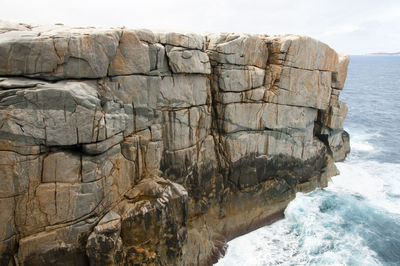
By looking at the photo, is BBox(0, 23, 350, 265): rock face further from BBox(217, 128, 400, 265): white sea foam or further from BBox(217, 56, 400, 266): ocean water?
BBox(217, 56, 400, 266): ocean water

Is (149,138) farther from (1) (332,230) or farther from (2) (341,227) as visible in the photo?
(2) (341,227)

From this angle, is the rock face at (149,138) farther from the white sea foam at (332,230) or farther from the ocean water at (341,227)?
the ocean water at (341,227)

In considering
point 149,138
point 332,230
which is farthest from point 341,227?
point 149,138

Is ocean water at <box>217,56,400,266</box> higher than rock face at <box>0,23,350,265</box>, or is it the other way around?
rock face at <box>0,23,350,265</box>

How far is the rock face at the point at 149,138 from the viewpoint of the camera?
49.2 ft

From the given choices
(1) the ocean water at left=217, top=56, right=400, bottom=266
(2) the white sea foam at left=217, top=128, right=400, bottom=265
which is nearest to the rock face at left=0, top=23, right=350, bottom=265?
(2) the white sea foam at left=217, top=128, right=400, bottom=265

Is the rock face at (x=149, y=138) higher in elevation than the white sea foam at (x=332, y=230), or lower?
higher

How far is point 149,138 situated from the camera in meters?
20.0

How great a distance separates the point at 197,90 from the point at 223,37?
5.36 meters

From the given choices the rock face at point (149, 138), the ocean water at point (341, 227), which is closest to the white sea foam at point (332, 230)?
the ocean water at point (341, 227)

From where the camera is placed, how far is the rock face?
49.2ft

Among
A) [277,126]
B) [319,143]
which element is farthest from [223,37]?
[319,143]

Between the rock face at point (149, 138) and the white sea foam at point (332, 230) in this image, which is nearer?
the rock face at point (149, 138)

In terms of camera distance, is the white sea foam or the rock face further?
the white sea foam
